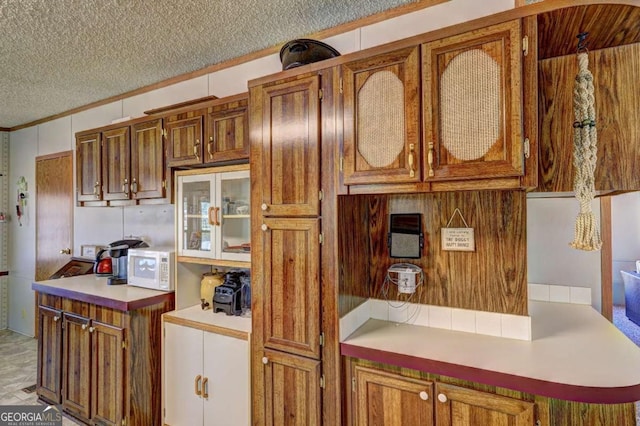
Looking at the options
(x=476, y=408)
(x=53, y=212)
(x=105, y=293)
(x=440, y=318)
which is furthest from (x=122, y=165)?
(x=476, y=408)

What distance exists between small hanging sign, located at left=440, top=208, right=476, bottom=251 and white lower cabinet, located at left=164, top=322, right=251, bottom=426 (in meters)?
1.25

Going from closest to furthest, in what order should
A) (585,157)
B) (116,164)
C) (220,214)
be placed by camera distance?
(585,157) → (220,214) → (116,164)

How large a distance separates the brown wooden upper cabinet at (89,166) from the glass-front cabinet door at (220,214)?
1.18 m

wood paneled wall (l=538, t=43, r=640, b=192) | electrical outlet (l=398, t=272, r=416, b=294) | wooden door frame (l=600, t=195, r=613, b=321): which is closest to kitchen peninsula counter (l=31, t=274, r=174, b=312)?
electrical outlet (l=398, t=272, r=416, b=294)

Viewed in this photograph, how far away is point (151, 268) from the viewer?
8.61ft

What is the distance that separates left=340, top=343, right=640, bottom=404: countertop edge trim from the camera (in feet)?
3.72

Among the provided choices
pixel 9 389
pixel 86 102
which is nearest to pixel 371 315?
pixel 9 389

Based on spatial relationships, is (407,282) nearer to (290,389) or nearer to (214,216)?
(290,389)

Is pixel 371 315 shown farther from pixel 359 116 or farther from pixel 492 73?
pixel 492 73

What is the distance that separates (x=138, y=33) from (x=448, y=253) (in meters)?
2.39

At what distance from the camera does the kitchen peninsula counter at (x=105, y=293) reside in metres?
2.33

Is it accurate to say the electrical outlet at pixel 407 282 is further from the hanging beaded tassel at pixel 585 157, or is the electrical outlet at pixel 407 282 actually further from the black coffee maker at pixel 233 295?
the black coffee maker at pixel 233 295

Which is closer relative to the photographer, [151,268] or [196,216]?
[196,216]

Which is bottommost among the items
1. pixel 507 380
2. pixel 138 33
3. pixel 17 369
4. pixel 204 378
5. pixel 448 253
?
pixel 17 369
